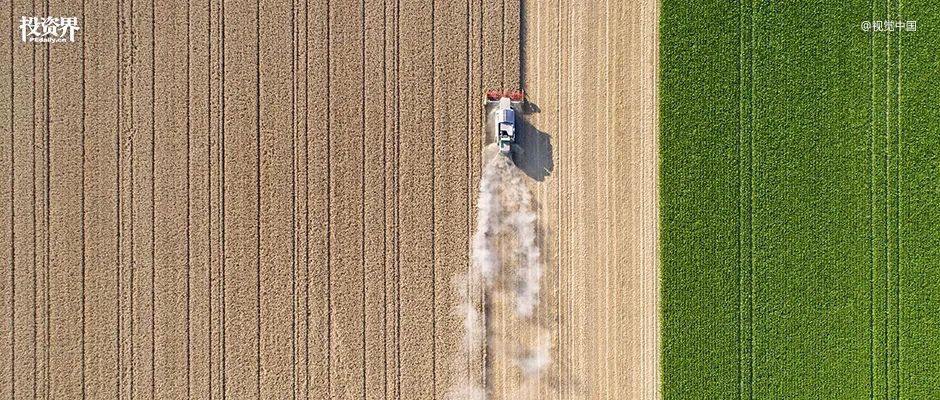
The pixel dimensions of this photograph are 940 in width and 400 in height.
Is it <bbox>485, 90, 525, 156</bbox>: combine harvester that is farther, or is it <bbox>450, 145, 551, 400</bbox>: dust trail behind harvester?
<bbox>450, 145, 551, 400</bbox>: dust trail behind harvester

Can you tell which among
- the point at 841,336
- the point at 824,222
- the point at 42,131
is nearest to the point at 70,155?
the point at 42,131

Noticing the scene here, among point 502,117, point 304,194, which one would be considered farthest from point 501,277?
point 304,194

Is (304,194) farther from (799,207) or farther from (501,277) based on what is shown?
(799,207)

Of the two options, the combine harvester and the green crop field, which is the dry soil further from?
the green crop field

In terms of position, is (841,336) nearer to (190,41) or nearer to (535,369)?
(535,369)

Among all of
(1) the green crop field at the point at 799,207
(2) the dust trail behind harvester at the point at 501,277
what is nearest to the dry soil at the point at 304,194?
(2) the dust trail behind harvester at the point at 501,277

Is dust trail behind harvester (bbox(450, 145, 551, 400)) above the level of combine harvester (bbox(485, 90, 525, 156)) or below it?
below

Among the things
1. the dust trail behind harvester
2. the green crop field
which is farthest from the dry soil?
the green crop field
